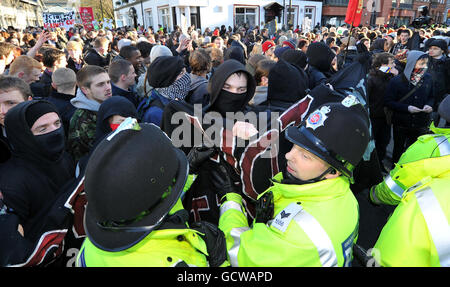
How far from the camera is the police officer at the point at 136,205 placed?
103 centimetres

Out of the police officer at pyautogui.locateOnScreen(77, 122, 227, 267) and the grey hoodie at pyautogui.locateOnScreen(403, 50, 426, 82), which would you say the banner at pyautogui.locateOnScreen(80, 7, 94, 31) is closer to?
the grey hoodie at pyautogui.locateOnScreen(403, 50, 426, 82)

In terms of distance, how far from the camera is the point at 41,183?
1.91 metres

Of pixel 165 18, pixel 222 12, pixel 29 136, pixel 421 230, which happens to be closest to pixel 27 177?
pixel 29 136

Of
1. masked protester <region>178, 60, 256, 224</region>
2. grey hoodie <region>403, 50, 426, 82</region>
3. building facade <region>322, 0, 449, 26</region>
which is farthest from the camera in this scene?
building facade <region>322, 0, 449, 26</region>

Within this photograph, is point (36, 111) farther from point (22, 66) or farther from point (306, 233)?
point (22, 66)

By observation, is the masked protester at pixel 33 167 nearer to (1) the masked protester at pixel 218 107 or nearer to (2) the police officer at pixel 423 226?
(1) the masked protester at pixel 218 107

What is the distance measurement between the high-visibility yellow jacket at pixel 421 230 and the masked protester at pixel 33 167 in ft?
6.26

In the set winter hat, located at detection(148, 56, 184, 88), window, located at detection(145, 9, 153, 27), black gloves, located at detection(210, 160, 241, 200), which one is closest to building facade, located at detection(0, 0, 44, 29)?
window, located at detection(145, 9, 153, 27)

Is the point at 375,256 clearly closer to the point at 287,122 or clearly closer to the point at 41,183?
the point at 287,122

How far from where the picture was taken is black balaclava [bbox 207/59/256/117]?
2.30 m

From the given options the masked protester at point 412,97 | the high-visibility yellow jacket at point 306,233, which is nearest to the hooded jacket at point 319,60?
the masked protester at point 412,97

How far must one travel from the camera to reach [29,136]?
1905 mm

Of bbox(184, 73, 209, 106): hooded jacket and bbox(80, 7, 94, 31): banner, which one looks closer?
bbox(184, 73, 209, 106): hooded jacket

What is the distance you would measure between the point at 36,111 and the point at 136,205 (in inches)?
58.9
